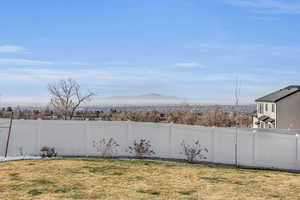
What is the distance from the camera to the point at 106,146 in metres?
13.8

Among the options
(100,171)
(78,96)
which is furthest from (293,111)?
(100,171)

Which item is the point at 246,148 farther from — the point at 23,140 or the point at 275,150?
the point at 23,140

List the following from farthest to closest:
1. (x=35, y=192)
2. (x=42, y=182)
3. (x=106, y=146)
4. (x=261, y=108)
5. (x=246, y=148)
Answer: (x=261, y=108) < (x=106, y=146) < (x=246, y=148) < (x=42, y=182) < (x=35, y=192)

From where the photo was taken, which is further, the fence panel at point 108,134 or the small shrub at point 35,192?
the fence panel at point 108,134

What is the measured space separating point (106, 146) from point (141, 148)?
138 centimetres

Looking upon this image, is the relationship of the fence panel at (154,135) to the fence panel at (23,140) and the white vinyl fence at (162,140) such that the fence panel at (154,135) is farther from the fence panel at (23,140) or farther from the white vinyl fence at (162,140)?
the fence panel at (23,140)

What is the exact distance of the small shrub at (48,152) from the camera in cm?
1365

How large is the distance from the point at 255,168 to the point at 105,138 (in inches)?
224

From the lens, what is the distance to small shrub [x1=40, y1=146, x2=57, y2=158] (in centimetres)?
1365

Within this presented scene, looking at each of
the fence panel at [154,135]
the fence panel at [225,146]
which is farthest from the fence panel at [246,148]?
the fence panel at [154,135]

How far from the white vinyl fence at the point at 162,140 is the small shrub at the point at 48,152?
0.20 m

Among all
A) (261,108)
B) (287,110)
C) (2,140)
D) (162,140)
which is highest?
(261,108)

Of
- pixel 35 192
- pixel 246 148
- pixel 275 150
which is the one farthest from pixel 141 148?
pixel 35 192

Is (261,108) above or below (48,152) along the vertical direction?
above
